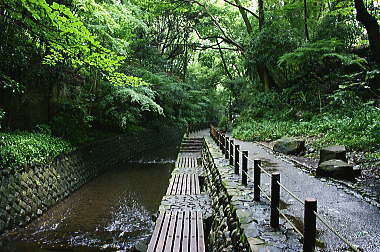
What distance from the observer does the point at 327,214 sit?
3.96m

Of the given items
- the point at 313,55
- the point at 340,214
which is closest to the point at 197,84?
the point at 313,55

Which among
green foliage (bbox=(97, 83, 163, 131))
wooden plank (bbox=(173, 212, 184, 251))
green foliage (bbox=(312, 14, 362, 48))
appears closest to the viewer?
wooden plank (bbox=(173, 212, 184, 251))

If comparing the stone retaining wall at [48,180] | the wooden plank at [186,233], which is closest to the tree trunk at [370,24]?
the wooden plank at [186,233]

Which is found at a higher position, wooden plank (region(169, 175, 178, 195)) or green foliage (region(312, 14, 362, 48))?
green foliage (region(312, 14, 362, 48))

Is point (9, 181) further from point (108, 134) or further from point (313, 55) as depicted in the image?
point (313, 55)

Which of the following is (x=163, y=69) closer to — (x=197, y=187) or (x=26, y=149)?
(x=197, y=187)

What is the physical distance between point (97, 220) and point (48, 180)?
7.23 feet

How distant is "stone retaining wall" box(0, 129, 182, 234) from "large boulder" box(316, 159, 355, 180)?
7467mm

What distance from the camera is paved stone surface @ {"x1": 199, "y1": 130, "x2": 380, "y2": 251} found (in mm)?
3080

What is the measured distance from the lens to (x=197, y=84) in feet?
93.0

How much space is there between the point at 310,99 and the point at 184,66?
13.2 m

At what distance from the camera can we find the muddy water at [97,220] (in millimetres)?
6072

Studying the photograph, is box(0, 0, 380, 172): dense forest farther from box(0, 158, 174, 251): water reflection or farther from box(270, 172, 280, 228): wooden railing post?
box(270, 172, 280, 228): wooden railing post

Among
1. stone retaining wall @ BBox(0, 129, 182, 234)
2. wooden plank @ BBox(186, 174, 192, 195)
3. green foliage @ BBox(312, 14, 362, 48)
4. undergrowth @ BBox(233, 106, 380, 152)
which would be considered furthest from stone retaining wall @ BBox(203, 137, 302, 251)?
green foliage @ BBox(312, 14, 362, 48)
